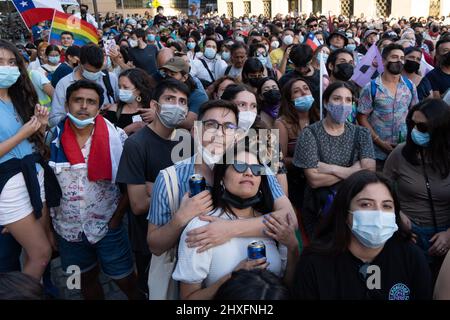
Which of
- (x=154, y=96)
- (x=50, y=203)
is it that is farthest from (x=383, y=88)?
(x=50, y=203)

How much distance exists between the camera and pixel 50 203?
2.86 metres

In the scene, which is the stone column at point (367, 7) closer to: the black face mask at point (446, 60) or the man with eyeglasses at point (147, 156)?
the black face mask at point (446, 60)

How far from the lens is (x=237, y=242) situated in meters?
2.03

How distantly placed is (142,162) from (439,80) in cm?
402

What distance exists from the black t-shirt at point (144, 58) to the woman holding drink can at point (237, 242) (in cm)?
608

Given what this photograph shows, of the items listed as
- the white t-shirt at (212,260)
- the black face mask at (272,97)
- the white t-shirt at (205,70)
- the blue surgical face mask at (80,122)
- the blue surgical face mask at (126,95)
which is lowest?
the white t-shirt at (212,260)

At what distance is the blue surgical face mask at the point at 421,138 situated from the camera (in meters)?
2.83

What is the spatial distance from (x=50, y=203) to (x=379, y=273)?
7.02 ft

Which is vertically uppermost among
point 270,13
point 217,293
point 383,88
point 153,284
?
point 270,13

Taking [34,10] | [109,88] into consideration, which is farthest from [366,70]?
[34,10]

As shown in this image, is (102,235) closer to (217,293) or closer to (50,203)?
(50,203)

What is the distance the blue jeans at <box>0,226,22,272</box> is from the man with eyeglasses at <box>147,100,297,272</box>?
117 centimetres

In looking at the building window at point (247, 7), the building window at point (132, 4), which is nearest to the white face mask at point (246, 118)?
the building window at point (247, 7)

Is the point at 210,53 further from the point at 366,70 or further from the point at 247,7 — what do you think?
the point at 247,7
